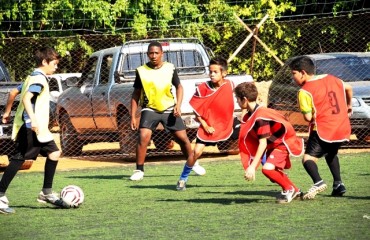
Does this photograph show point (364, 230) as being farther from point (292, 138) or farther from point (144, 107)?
point (144, 107)

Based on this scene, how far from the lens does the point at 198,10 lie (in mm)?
29547

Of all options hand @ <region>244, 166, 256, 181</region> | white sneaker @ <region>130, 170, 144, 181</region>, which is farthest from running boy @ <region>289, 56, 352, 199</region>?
white sneaker @ <region>130, 170, 144, 181</region>

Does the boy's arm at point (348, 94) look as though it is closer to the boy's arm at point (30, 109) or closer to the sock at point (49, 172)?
the sock at point (49, 172)

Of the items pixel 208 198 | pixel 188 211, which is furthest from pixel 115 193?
pixel 188 211

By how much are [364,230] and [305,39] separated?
20.3 metres

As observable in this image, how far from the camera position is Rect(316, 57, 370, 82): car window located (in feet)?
64.6

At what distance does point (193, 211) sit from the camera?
36.4 ft

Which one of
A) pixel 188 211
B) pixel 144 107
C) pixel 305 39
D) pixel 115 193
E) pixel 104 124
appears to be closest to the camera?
pixel 188 211

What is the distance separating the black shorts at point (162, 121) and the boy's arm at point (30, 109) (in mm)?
3598

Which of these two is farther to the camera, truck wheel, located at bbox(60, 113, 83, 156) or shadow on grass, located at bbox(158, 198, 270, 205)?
truck wheel, located at bbox(60, 113, 83, 156)

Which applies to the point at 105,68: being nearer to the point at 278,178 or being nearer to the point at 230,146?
the point at 230,146

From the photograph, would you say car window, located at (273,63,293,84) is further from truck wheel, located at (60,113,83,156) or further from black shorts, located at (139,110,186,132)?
black shorts, located at (139,110,186,132)

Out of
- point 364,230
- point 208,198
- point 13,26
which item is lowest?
point 13,26

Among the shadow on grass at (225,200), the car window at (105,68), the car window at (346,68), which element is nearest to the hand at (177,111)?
the shadow on grass at (225,200)
